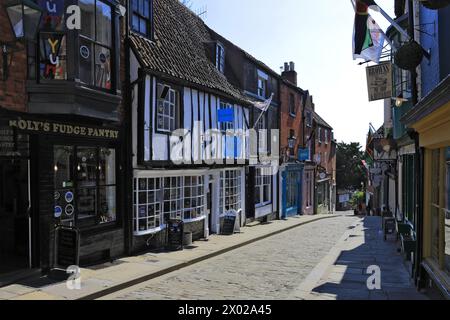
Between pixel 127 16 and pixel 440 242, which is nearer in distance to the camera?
pixel 440 242

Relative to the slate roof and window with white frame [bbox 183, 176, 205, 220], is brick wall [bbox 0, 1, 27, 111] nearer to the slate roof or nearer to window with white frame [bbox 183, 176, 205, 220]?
the slate roof

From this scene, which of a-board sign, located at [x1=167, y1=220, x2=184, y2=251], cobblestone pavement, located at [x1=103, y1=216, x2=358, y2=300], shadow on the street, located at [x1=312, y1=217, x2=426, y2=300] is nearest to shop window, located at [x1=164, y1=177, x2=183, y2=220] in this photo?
a-board sign, located at [x1=167, y1=220, x2=184, y2=251]

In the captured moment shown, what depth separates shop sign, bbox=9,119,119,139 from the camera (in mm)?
8609

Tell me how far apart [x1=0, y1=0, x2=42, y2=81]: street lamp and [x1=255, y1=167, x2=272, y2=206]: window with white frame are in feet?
50.5

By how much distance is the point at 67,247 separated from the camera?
29.2 ft

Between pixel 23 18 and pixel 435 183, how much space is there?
7.97 metres

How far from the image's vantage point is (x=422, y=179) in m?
8.76

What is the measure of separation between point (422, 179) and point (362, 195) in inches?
2063

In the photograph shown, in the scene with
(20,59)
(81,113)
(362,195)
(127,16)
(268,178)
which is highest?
(127,16)

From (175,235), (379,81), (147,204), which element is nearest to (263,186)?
(175,235)

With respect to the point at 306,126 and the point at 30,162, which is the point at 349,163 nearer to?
the point at 306,126

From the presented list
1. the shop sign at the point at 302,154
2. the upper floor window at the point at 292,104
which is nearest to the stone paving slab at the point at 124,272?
the shop sign at the point at 302,154

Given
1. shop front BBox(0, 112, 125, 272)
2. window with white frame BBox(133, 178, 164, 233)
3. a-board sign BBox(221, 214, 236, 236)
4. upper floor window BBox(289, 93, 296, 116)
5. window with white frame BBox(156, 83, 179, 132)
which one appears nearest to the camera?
shop front BBox(0, 112, 125, 272)

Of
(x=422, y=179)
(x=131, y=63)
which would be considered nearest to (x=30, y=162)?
(x=131, y=63)
